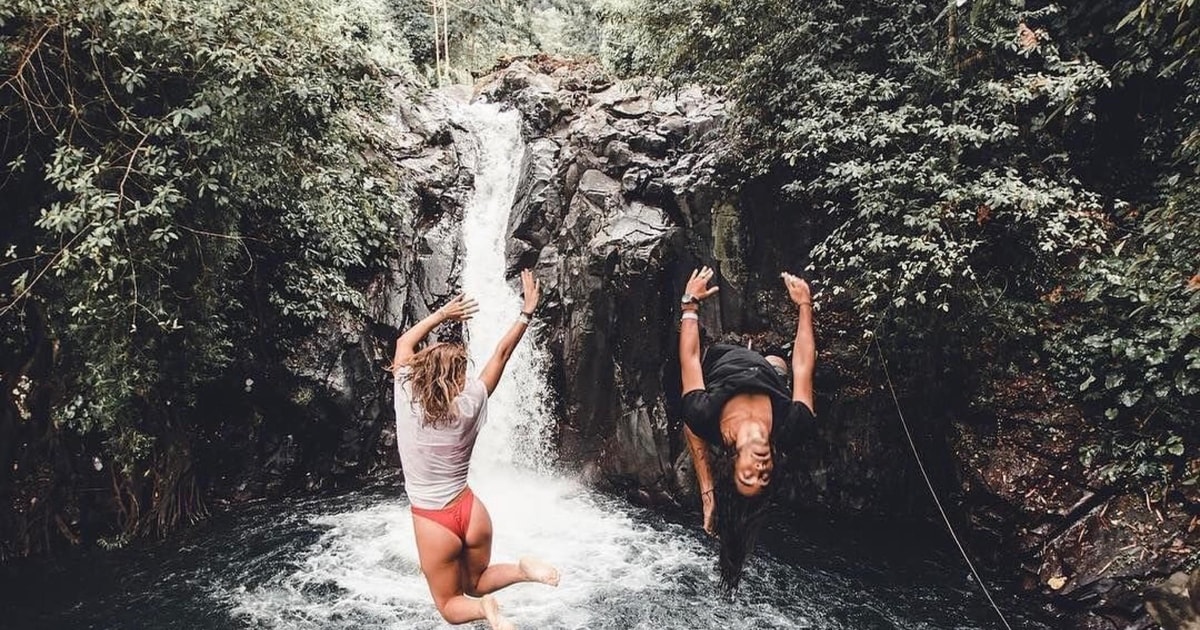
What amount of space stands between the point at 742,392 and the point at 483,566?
1520 millimetres

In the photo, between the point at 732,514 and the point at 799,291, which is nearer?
the point at 732,514

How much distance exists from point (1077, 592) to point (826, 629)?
7.82ft

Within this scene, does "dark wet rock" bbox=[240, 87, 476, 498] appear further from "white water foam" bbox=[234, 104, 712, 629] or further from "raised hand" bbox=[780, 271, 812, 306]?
"raised hand" bbox=[780, 271, 812, 306]

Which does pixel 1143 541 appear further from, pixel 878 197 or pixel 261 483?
pixel 261 483

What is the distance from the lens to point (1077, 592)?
5.69m

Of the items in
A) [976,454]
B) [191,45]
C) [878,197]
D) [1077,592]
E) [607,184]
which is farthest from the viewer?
[607,184]

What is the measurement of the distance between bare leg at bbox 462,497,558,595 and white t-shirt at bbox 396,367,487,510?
7.4 inches

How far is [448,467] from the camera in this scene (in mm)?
2742

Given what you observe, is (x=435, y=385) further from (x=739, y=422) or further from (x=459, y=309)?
(x=739, y=422)

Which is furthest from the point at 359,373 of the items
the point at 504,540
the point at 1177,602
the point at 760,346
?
the point at 1177,602

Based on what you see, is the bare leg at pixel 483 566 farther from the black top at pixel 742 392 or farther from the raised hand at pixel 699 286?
the raised hand at pixel 699 286

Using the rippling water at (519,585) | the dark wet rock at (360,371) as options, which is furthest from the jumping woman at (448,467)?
the dark wet rock at (360,371)

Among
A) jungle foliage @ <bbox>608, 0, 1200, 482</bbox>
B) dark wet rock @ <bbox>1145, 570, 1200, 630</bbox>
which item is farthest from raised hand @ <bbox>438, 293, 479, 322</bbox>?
dark wet rock @ <bbox>1145, 570, 1200, 630</bbox>

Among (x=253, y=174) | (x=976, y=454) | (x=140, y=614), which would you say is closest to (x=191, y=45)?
(x=253, y=174)
